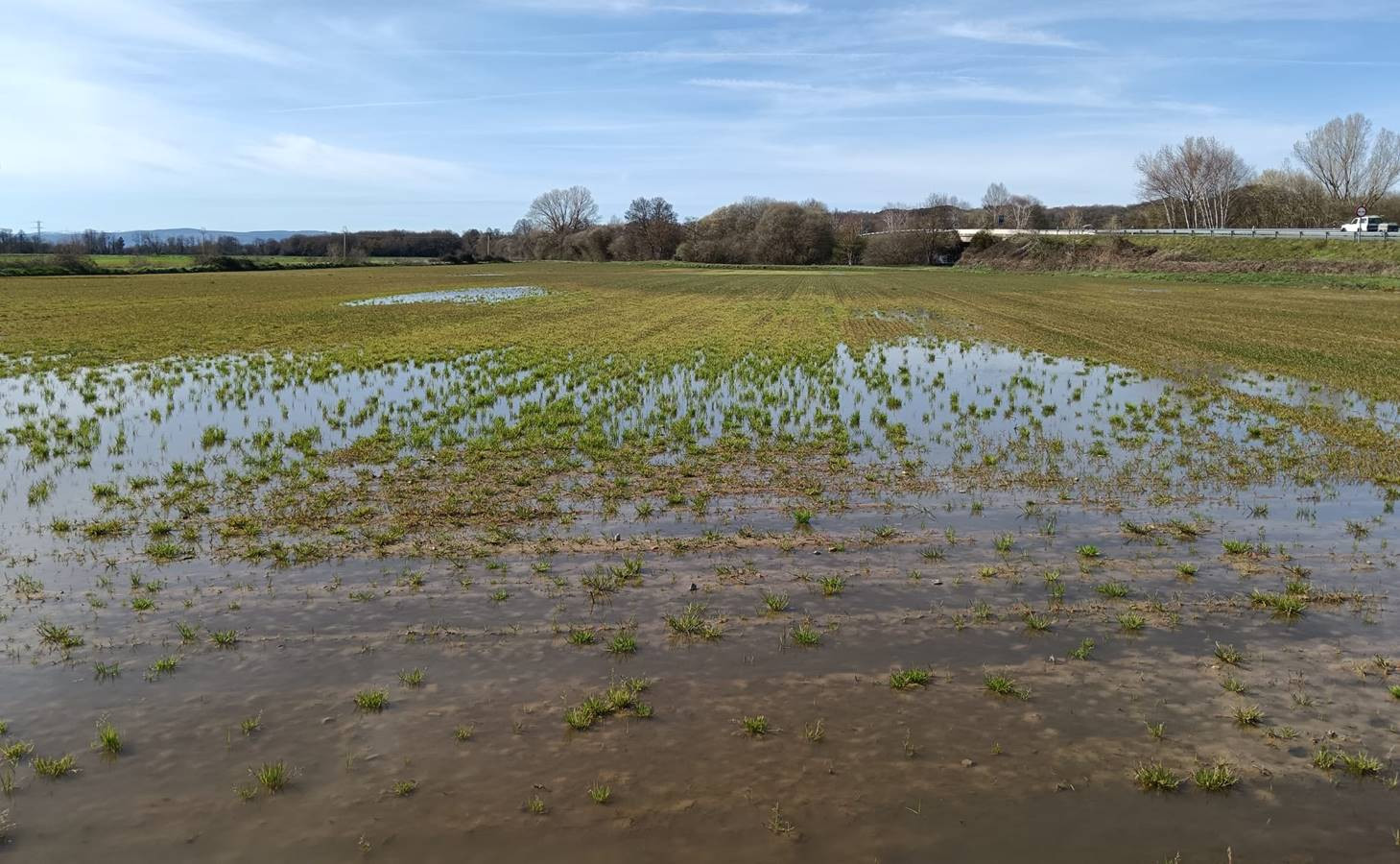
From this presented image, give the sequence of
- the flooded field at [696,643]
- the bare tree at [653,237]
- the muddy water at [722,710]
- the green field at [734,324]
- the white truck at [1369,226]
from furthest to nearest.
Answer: the bare tree at [653,237]
the white truck at [1369,226]
the green field at [734,324]
the flooded field at [696,643]
the muddy water at [722,710]

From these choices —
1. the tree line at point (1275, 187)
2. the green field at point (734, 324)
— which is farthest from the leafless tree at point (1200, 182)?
the green field at point (734, 324)

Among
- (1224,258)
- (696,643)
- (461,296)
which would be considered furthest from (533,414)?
(1224,258)

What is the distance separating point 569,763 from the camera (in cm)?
521

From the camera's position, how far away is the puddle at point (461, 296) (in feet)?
152

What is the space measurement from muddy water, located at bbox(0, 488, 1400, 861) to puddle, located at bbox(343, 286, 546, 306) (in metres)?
39.7

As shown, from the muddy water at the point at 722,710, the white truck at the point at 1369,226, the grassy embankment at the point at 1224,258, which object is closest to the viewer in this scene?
the muddy water at the point at 722,710

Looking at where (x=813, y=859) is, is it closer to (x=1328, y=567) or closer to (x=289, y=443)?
(x=1328, y=567)

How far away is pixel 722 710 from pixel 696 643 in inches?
40.7

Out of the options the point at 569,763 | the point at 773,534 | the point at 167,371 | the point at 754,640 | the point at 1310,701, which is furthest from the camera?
the point at 167,371

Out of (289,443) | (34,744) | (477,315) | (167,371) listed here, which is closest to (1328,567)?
(34,744)

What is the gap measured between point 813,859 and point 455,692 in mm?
2812

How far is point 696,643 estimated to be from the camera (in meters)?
6.80

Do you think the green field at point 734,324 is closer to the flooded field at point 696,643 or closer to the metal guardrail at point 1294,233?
the flooded field at point 696,643

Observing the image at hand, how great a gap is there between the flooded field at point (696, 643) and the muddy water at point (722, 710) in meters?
0.03
